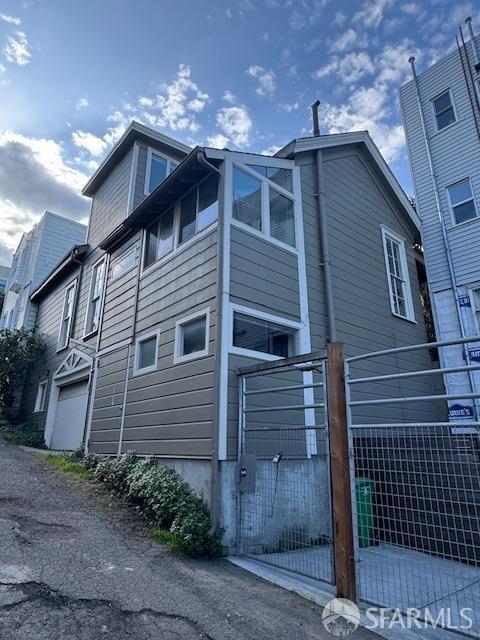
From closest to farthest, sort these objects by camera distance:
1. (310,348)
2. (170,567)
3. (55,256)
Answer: (170,567)
(310,348)
(55,256)

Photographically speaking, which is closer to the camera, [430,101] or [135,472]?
[135,472]

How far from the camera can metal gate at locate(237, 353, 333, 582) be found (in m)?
4.52

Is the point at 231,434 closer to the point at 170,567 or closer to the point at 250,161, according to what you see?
the point at 170,567

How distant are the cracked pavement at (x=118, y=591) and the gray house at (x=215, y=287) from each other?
109cm

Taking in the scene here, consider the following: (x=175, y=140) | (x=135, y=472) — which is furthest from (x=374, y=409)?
(x=175, y=140)

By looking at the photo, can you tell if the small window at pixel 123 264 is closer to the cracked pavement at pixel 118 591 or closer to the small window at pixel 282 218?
the small window at pixel 282 218

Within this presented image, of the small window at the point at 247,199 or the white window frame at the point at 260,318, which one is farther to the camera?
the small window at the point at 247,199

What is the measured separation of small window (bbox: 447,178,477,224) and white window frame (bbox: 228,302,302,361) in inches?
258

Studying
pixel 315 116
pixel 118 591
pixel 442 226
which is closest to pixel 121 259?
pixel 315 116

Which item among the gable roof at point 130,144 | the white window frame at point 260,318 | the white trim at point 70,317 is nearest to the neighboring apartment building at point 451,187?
the white window frame at point 260,318

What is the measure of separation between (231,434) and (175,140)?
31.9ft

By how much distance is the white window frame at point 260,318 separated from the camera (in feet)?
17.9

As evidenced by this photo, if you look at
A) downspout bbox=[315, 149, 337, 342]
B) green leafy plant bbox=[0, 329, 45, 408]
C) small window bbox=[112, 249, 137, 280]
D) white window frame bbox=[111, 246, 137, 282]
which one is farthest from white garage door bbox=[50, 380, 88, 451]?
downspout bbox=[315, 149, 337, 342]

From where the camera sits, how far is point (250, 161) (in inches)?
264
